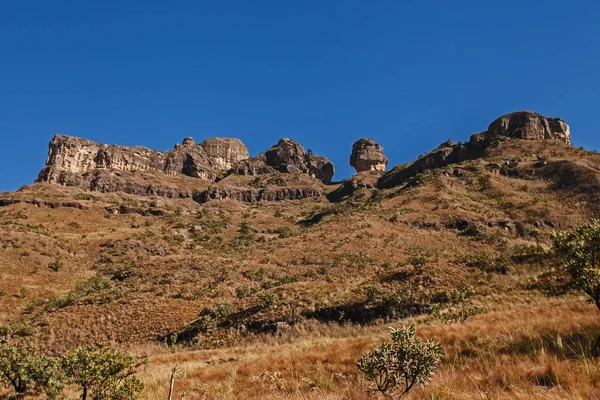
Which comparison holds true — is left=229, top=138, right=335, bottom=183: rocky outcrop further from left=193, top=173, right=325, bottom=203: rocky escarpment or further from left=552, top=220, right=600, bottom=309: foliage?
left=552, top=220, right=600, bottom=309: foliage

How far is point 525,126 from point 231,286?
9391 cm

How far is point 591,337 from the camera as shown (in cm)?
649

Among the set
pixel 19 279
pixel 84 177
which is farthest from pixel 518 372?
pixel 84 177

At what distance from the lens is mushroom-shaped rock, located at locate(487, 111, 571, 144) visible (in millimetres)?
92250

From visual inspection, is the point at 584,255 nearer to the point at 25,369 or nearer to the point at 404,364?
the point at 404,364

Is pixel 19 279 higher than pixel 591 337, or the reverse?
pixel 19 279

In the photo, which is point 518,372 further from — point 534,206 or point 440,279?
point 534,206

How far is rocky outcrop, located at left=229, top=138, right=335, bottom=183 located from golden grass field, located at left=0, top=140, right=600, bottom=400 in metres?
52.1

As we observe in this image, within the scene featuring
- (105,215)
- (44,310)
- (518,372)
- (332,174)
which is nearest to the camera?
(518,372)

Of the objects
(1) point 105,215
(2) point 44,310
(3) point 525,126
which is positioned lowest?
(2) point 44,310

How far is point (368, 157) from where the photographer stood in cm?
14112

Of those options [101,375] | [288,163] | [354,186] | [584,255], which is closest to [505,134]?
[354,186]

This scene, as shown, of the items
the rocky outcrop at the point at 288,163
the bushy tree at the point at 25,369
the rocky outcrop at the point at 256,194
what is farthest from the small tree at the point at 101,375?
the rocky outcrop at the point at 288,163

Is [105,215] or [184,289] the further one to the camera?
[105,215]
